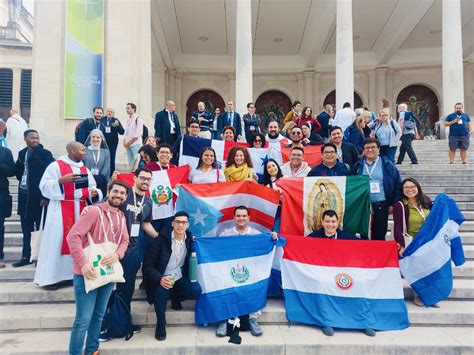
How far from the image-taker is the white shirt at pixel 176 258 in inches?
170

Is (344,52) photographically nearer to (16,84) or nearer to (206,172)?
(206,172)

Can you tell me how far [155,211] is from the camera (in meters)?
5.21

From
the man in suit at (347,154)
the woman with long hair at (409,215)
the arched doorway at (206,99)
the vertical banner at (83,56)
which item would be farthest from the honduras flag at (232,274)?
the arched doorway at (206,99)

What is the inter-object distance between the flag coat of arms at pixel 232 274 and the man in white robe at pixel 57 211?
6.31ft

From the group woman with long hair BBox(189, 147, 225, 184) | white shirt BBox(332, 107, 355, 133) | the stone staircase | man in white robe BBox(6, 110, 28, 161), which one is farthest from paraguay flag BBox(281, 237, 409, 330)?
man in white robe BBox(6, 110, 28, 161)

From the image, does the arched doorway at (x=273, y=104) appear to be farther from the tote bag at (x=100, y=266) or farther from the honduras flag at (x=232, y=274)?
the tote bag at (x=100, y=266)

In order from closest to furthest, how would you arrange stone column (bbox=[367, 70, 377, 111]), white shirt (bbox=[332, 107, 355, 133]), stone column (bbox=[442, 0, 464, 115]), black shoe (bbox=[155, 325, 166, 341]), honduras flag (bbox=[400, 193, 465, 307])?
black shoe (bbox=[155, 325, 166, 341])
honduras flag (bbox=[400, 193, 465, 307])
white shirt (bbox=[332, 107, 355, 133])
stone column (bbox=[442, 0, 464, 115])
stone column (bbox=[367, 70, 377, 111])

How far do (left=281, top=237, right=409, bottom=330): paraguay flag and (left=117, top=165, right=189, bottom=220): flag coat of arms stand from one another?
1.94 meters

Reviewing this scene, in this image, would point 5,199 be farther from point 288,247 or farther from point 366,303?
point 366,303

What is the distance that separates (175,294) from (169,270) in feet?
1.22

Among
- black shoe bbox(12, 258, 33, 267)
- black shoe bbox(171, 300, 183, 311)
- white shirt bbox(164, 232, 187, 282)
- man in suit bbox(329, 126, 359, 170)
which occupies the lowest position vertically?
black shoe bbox(171, 300, 183, 311)

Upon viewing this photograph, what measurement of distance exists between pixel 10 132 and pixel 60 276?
7.58 metres

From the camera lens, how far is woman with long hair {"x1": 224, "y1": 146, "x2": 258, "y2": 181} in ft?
18.2

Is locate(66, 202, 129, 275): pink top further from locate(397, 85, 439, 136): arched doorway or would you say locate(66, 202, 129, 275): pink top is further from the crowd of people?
locate(397, 85, 439, 136): arched doorway
